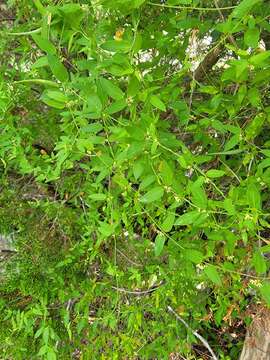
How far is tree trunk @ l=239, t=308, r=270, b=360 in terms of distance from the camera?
5.75 feet

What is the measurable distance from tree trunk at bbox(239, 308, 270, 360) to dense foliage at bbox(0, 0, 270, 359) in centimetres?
6

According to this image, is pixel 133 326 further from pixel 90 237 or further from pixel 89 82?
pixel 89 82

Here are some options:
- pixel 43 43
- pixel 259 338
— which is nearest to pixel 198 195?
pixel 43 43

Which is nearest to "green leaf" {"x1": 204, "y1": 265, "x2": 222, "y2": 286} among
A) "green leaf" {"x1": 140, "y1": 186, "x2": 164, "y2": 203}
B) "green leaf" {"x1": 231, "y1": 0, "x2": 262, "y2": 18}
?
"green leaf" {"x1": 140, "y1": 186, "x2": 164, "y2": 203}

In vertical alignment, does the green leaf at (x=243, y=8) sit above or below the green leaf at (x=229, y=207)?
above

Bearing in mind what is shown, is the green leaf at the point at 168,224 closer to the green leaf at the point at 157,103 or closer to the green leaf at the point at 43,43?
the green leaf at the point at 157,103

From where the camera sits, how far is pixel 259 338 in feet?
5.90

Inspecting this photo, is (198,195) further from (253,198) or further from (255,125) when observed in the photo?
(255,125)

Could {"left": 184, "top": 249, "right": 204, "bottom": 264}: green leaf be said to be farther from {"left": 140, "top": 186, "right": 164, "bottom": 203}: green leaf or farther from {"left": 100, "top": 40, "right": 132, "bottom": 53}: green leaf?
{"left": 100, "top": 40, "right": 132, "bottom": 53}: green leaf

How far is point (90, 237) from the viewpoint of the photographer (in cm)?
189

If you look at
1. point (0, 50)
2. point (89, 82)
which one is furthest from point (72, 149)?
point (0, 50)

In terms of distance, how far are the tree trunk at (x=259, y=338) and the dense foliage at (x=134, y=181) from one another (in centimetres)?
6

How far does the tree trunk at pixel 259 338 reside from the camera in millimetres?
1754

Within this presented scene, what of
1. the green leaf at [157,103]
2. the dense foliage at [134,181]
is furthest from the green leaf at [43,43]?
the green leaf at [157,103]
